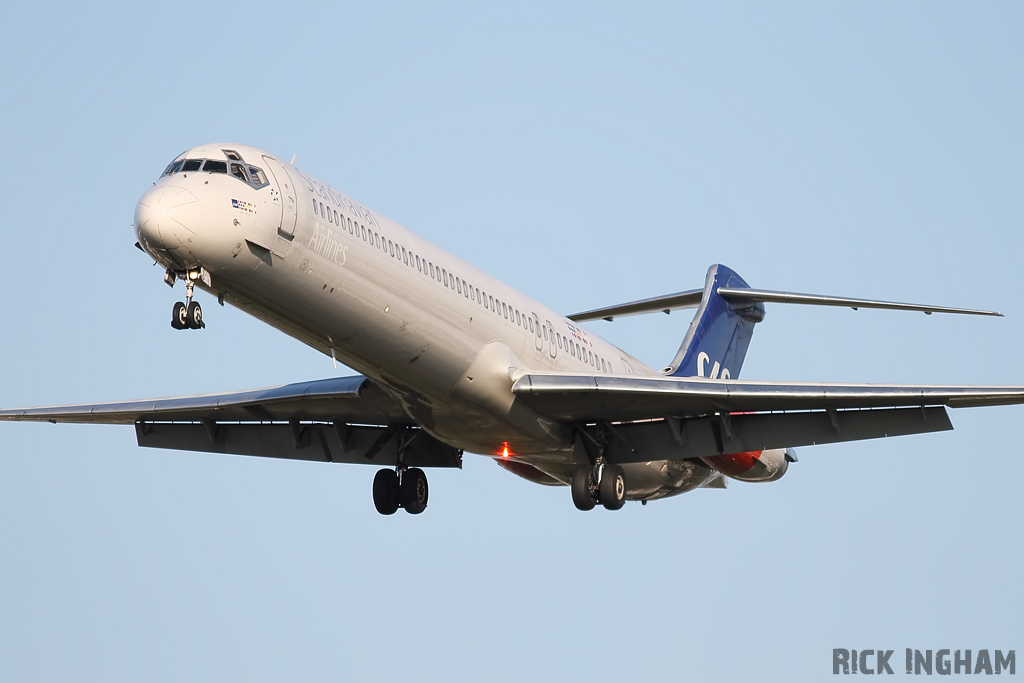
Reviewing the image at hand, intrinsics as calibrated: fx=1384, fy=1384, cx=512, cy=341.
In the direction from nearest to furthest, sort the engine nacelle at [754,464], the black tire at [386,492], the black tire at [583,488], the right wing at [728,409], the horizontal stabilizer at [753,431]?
the right wing at [728,409], the horizontal stabilizer at [753,431], the black tire at [583,488], the black tire at [386,492], the engine nacelle at [754,464]

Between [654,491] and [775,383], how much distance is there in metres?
5.36

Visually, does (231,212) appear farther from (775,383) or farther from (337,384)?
(775,383)

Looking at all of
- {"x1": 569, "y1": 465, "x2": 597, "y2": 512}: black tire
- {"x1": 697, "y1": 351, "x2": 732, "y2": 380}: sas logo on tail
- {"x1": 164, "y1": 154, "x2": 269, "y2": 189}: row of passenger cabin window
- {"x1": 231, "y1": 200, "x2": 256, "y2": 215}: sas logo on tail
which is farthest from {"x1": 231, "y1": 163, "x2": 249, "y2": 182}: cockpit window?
{"x1": 697, "y1": 351, "x2": 732, "y2": 380}: sas logo on tail

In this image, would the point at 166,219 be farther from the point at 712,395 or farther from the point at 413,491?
the point at 712,395

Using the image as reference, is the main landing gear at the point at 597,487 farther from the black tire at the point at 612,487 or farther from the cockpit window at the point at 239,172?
the cockpit window at the point at 239,172

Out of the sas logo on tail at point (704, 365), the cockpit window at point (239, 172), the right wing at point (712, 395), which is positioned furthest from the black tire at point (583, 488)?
the cockpit window at point (239, 172)

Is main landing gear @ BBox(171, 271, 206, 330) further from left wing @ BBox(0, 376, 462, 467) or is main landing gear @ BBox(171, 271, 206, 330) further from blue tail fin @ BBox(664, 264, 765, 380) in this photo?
blue tail fin @ BBox(664, 264, 765, 380)

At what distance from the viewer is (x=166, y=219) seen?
58.7ft

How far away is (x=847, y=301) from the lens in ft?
87.5

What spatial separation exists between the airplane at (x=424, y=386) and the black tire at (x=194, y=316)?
2 cm

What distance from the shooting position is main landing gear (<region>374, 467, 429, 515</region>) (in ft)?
83.1

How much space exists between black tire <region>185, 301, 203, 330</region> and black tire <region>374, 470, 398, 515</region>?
807 cm

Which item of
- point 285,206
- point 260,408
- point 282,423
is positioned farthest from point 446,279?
point 282,423

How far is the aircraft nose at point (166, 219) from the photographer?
17906 millimetres
